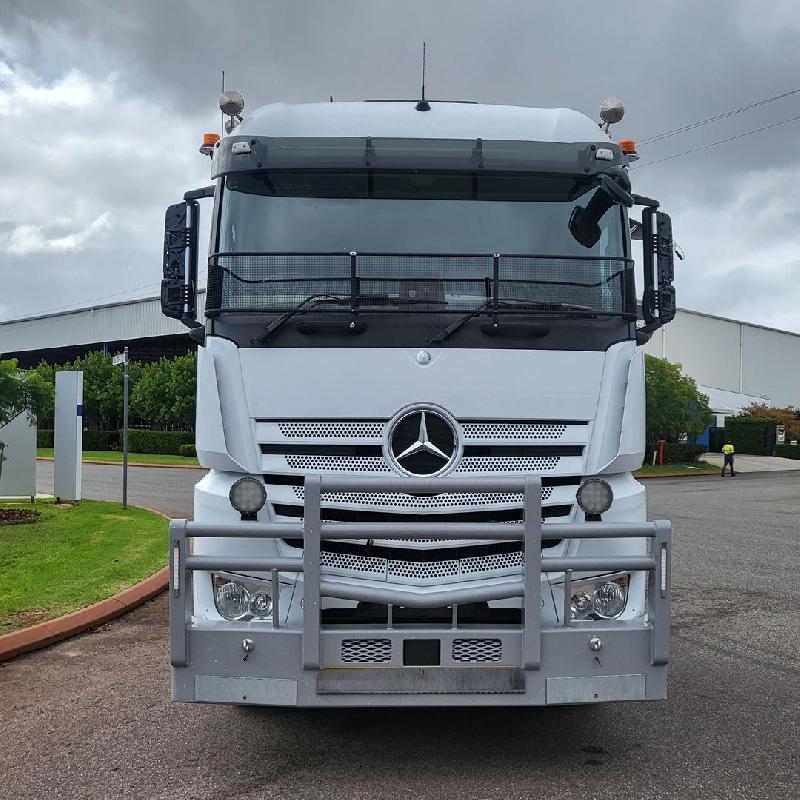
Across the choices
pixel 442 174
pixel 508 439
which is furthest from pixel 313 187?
pixel 508 439

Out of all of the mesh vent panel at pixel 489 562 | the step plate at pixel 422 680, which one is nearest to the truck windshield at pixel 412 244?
the mesh vent panel at pixel 489 562

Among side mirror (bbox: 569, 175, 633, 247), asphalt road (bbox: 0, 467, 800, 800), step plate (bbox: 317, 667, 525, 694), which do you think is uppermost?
side mirror (bbox: 569, 175, 633, 247)

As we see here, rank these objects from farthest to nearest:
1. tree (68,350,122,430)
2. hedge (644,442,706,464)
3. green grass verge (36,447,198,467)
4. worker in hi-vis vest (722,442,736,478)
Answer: tree (68,350,122,430)
hedge (644,442,706,464)
green grass verge (36,447,198,467)
worker in hi-vis vest (722,442,736,478)

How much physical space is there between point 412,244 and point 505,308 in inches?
24.2

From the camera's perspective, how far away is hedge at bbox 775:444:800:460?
44.1 m

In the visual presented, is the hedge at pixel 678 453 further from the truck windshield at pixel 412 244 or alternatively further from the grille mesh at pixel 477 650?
the grille mesh at pixel 477 650

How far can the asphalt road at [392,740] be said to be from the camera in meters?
3.96

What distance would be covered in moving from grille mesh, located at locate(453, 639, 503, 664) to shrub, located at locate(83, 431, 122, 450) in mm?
41323

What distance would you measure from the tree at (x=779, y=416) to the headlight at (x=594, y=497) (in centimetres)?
4646

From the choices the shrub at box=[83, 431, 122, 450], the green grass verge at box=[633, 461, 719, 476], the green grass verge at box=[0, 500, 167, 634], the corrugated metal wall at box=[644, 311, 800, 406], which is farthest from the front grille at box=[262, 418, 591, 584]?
the corrugated metal wall at box=[644, 311, 800, 406]

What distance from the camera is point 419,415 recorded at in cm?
416

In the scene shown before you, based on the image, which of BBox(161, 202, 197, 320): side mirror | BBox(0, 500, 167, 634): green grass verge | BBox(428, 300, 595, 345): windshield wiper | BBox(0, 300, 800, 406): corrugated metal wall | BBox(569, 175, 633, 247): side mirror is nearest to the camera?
BBox(428, 300, 595, 345): windshield wiper

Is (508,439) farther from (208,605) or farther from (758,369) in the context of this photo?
(758,369)

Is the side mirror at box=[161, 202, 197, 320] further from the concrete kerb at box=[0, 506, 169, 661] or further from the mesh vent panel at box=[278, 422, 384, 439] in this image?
the concrete kerb at box=[0, 506, 169, 661]
